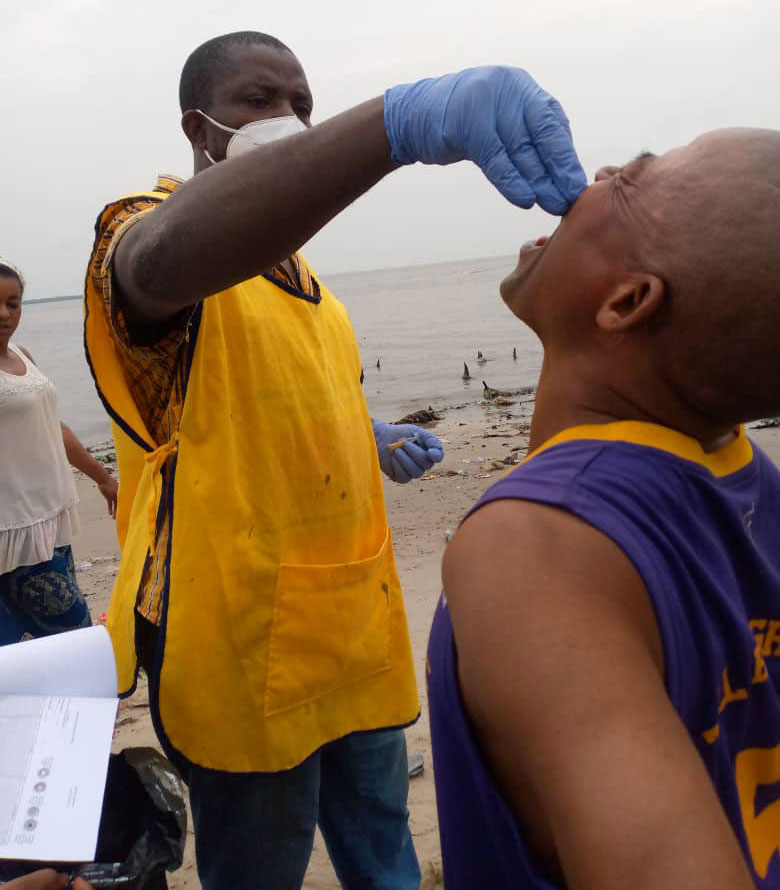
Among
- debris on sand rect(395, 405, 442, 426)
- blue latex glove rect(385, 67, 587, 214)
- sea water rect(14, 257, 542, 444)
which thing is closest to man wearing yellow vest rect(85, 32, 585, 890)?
blue latex glove rect(385, 67, 587, 214)

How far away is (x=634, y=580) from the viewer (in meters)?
0.83

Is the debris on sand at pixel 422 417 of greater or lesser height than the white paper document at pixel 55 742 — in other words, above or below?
below

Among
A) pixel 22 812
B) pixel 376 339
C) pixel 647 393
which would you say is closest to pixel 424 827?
pixel 22 812

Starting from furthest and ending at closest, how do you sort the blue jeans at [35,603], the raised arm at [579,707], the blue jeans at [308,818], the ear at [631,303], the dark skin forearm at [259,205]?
the blue jeans at [35,603], the blue jeans at [308,818], the dark skin forearm at [259,205], the ear at [631,303], the raised arm at [579,707]

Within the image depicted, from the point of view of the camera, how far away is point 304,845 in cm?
181

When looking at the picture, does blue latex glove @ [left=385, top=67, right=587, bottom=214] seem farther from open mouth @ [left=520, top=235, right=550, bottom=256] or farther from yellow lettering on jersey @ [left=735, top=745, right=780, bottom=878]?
yellow lettering on jersey @ [left=735, top=745, right=780, bottom=878]

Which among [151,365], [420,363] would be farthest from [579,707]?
[420,363]

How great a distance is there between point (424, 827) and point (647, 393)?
2.24 meters

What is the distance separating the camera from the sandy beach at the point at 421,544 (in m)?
2.68

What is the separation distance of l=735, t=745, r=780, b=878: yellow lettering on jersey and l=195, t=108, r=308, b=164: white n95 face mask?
66.5 inches

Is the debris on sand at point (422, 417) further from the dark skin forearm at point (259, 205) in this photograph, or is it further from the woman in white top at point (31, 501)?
the dark skin forearm at point (259, 205)

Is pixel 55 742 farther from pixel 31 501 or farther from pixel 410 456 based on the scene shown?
pixel 31 501

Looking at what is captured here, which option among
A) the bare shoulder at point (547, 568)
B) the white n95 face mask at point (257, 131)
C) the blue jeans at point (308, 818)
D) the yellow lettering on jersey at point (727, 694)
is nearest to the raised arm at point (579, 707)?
the bare shoulder at point (547, 568)

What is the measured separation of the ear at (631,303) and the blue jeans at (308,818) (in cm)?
126
